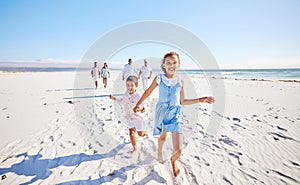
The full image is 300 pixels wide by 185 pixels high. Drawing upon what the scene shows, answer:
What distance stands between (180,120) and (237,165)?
145cm

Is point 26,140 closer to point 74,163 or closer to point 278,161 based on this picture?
point 74,163

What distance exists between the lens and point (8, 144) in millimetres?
3680

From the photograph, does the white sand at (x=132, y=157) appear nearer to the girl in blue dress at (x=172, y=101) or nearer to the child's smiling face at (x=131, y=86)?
the girl in blue dress at (x=172, y=101)

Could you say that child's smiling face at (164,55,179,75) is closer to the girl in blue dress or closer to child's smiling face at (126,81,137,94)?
the girl in blue dress

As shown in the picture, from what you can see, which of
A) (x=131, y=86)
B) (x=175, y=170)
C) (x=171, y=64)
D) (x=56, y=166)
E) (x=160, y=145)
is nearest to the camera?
(x=171, y=64)

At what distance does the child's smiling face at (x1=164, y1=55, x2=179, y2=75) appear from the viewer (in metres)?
2.62

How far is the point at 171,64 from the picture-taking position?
8.61 feet

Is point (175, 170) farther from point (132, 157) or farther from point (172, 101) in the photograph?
point (172, 101)

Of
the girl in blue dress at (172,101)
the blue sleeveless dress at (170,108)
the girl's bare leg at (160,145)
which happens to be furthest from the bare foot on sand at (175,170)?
the blue sleeveless dress at (170,108)

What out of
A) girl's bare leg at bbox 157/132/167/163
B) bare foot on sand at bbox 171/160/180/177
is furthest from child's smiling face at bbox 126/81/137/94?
bare foot on sand at bbox 171/160/180/177

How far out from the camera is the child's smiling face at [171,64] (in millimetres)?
2621

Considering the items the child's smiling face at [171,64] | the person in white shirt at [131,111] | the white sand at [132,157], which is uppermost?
the child's smiling face at [171,64]

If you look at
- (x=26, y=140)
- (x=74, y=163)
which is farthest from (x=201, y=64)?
(x=26, y=140)

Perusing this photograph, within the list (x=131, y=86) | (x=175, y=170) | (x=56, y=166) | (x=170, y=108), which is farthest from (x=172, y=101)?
(x=56, y=166)
